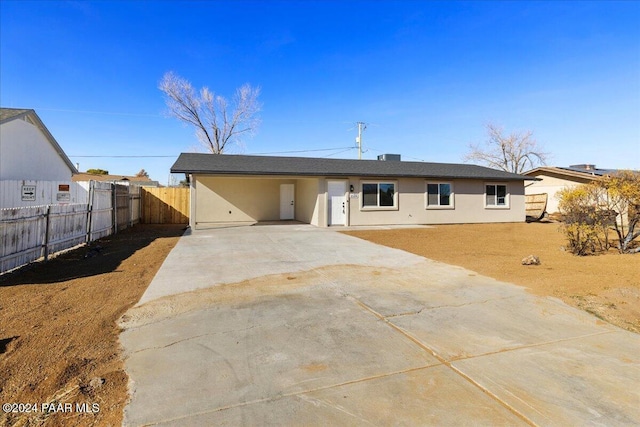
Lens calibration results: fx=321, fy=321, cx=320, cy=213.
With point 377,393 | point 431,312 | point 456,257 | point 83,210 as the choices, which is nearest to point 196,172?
point 83,210

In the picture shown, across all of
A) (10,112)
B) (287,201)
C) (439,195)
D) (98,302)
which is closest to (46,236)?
(98,302)

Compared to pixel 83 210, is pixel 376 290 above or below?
below

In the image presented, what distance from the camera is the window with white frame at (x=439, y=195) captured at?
17.7 metres

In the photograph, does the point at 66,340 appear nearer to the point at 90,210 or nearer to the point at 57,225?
the point at 57,225

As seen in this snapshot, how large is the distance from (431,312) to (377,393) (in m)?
2.13

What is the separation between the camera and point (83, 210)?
9.87 meters

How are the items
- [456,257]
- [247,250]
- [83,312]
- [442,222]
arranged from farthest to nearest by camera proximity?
[442,222], [247,250], [456,257], [83,312]

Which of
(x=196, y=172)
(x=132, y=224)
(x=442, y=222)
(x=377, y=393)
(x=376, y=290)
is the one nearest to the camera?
(x=377, y=393)

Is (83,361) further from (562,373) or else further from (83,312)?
(562,373)

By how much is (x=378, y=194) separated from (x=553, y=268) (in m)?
10.2

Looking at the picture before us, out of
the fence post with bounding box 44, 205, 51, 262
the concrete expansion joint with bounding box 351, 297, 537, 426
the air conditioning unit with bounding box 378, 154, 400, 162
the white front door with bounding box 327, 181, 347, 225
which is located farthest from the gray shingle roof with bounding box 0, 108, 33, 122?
Answer: the air conditioning unit with bounding box 378, 154, 400, 162

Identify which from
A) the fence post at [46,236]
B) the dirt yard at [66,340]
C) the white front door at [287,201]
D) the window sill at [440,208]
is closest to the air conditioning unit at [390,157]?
the window sill at [440,208]

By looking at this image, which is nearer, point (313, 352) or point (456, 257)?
point (313, 352)

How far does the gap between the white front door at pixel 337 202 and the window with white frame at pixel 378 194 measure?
1.05m
